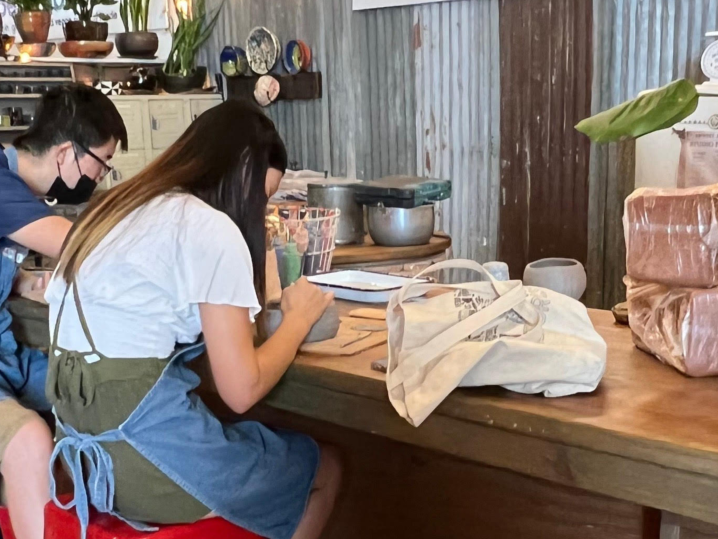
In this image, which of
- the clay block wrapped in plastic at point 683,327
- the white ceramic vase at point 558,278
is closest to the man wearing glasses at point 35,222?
the white ceramic vase at point 558,278

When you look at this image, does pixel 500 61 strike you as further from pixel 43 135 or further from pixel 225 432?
pixel 225 432

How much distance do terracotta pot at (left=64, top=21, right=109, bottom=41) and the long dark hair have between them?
4.14 metres

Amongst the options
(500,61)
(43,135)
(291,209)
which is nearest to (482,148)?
(500,61)

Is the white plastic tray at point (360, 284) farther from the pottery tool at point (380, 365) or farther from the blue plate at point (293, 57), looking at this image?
the blue plate at point (293, 57)

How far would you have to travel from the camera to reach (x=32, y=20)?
17.1ft

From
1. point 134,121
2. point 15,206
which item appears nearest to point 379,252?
point 15,206

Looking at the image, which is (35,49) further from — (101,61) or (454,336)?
(454,336)

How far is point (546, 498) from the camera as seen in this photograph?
5.47ft

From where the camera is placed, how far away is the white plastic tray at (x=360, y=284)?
1.91m

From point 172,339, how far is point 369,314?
1.54ft

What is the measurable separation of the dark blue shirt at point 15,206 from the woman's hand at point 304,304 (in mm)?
826

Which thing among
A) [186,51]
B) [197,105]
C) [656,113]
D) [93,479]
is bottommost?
[93,479]

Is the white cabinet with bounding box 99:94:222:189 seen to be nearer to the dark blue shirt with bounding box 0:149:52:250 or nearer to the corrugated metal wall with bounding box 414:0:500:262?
the corrugated metal wall with bounding box 414:0:500:262

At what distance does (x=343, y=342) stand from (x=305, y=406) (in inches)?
6.3
